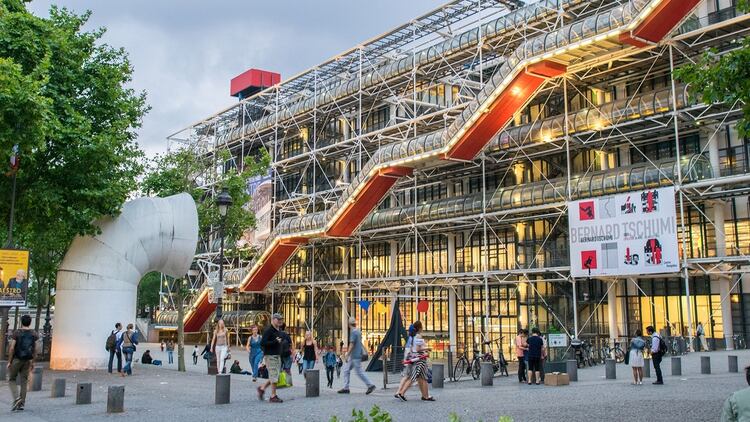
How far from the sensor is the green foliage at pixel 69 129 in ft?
64.6

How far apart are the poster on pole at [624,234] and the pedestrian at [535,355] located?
1046 cm

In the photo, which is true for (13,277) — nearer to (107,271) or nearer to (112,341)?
(112,341)

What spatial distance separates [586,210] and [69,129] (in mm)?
18596

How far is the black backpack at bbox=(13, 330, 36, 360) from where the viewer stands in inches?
494

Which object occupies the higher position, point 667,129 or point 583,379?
point 667,129

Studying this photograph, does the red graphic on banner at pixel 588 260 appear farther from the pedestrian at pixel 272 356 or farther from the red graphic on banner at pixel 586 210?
the pedestrian at pixel 272 356

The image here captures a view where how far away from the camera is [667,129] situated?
93.1 feet

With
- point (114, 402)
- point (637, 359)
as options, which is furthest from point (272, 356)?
point (637, 359)

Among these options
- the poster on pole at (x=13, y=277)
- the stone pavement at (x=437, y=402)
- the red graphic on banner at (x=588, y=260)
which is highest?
the red graphic on banner at (x=588, y=260)

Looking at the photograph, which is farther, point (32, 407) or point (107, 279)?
point (107, 279)

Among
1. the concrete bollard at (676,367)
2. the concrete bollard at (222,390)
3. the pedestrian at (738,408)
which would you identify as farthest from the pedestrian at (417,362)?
the pedestrian at (738,408)

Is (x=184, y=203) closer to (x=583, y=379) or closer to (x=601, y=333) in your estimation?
(x=583, y=379)

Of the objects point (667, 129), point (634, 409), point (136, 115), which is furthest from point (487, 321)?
point (634, 409)

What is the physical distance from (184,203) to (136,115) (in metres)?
3.29
